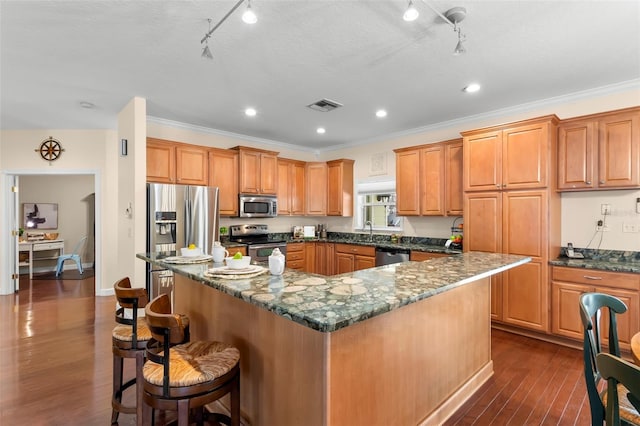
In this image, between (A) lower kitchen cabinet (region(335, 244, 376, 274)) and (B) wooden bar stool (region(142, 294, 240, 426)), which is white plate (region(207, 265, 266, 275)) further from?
(A) lower kitchen cabinet (region(335, 244, 376, 274))

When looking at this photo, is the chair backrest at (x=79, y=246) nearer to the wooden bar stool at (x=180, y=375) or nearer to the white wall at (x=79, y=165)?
the white wall at (x=79, y=165)

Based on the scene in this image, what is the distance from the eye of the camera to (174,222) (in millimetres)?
3873

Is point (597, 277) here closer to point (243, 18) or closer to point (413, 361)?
point (413, 361)

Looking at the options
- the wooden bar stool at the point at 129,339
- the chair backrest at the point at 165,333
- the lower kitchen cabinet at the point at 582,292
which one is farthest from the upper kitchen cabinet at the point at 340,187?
the chair backrest at the point at 165,333

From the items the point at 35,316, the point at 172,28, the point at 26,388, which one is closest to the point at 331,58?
the point at 172,28

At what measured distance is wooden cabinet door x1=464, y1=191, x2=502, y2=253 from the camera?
3.74m

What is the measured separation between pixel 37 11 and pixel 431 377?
352 centimetres

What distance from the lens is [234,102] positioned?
153 inches

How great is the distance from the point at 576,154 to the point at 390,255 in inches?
97.0

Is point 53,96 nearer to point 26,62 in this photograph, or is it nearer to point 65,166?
point 26,62

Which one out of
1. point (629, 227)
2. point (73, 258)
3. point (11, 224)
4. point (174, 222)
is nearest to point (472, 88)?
point (629, 227)

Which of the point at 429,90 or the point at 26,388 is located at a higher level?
the point at 429,90

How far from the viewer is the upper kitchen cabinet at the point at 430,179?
14.4ft

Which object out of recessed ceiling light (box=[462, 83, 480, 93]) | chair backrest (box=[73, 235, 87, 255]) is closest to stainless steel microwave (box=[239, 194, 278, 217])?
recessed ceiling light (box=[462, 83, 480, 93])
